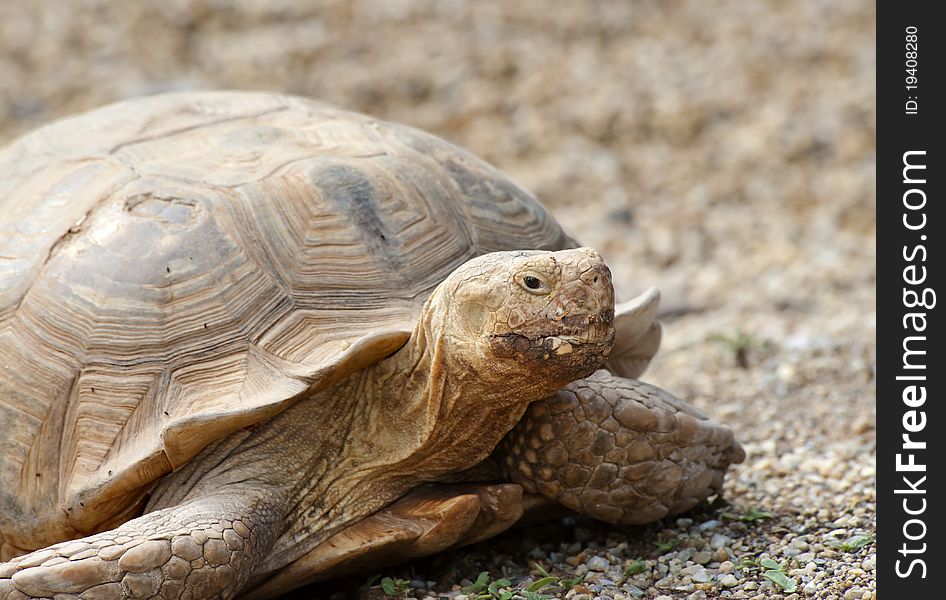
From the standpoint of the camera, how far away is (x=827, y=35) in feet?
31.1

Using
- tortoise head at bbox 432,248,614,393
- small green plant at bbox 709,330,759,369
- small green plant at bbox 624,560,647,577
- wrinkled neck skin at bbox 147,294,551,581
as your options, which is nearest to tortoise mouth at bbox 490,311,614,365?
tortoise head at bbox 432,248,614,393

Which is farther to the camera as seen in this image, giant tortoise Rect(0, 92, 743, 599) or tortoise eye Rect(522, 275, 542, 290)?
giant tortoise Rect(0, 92, 743, 599)

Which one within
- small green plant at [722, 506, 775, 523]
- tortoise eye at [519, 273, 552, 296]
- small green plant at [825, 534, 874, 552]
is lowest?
small green plant at [722, 506, 775, 523]

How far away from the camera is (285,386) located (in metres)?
3.15

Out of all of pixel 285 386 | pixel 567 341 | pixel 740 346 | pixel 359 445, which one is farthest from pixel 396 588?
pixel 740 346

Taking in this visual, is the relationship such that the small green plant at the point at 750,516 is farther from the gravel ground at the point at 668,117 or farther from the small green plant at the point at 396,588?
the small green plant at the point at 396,588

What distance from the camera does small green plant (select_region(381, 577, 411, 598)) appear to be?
3.33 meters

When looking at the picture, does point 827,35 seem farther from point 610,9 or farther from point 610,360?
point 610,360

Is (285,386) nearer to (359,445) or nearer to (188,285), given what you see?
(359,445)

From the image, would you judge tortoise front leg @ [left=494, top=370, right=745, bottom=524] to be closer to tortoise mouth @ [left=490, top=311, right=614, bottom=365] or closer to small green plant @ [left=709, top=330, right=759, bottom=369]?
tortoise mouth @ [left=490, top=311, right=614, bottom=365]

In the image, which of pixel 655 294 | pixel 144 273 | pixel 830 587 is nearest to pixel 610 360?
pixel 655 294

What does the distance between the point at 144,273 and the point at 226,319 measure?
0.30 metres

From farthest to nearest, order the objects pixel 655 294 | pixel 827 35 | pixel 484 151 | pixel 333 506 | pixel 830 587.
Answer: pixel 827 35 → pixel 484 151 → pixel 655 294 → pixel 333 506 → pixel 830 587

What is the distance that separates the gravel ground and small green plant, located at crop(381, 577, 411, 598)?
1.42m
